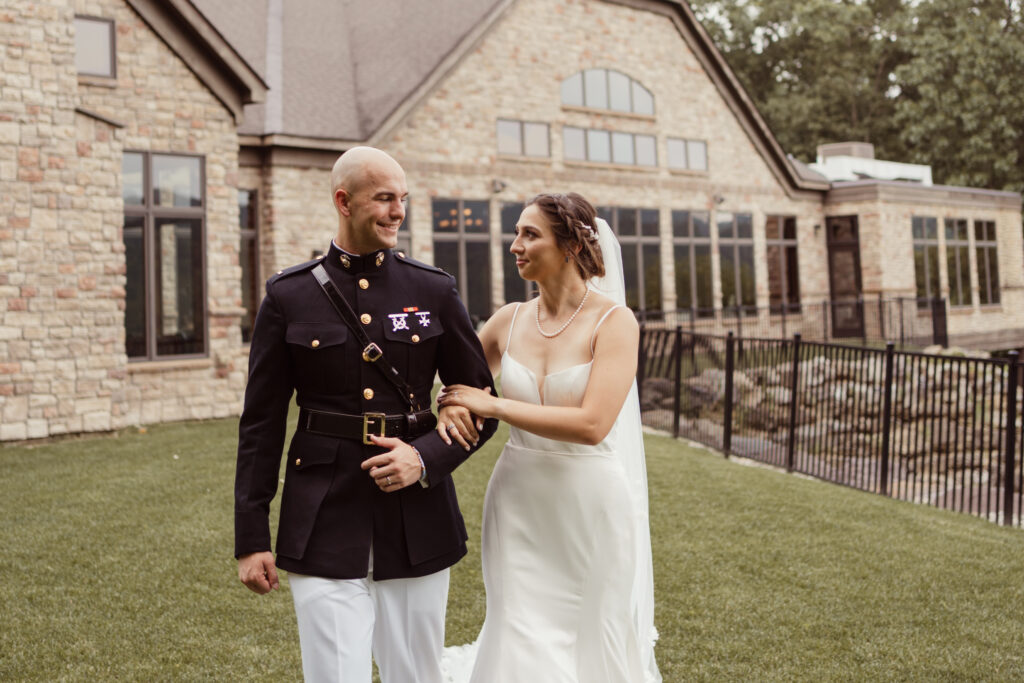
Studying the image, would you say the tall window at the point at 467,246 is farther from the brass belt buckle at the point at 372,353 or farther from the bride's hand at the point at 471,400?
the brass belt buckle at the point at 372,353

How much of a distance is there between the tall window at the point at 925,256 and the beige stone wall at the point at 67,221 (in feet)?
72.3

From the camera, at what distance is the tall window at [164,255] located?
45.0 ft

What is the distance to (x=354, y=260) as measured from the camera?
3145 millimetres

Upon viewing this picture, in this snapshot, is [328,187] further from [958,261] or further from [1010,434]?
[958,261]

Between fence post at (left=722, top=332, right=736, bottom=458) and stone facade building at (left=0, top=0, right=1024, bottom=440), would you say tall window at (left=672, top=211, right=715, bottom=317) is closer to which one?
stone facade building at (left=0, top=0, right=1024, bottom=440)

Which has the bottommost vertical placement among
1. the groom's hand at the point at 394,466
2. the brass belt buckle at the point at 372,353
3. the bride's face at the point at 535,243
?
the groom's hand at the point at 394,466

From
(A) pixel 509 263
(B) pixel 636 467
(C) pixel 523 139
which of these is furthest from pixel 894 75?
(B) pixel 636 467

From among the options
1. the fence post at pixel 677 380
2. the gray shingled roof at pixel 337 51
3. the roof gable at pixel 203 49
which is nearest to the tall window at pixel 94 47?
the roof gable at pixel 203 49

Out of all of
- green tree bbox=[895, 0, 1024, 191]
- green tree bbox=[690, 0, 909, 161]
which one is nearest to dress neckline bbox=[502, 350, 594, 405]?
green tree bbox=[895, 0, 1024, 191]

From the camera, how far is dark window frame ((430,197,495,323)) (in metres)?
19.2

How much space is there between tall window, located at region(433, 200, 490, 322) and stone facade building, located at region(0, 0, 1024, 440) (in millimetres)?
62

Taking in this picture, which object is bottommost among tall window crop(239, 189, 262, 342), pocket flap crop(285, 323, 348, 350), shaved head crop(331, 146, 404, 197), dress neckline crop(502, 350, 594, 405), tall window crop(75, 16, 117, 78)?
dress neckline crop(502, 350, 594, 405)

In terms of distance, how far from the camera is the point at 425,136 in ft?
62.0

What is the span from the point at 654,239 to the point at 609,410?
19.9 meters
